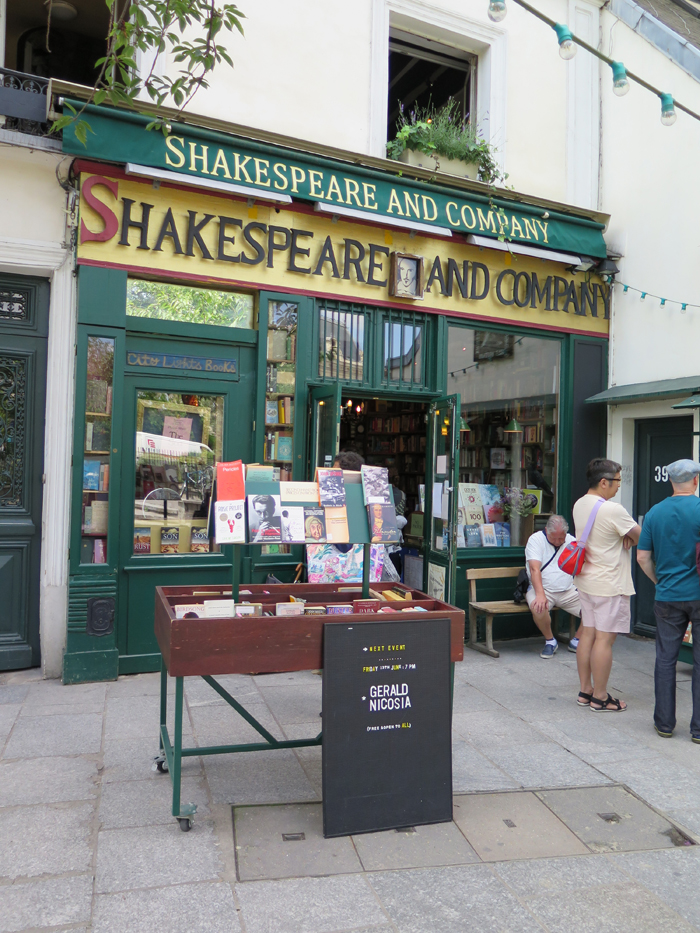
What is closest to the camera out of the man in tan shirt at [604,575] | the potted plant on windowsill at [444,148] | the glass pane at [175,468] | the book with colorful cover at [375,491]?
the book with colorful cover at [375,491]

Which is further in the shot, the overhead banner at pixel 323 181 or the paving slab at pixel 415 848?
the overhead banner at pixel 323 181

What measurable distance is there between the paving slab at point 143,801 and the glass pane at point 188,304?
383cm

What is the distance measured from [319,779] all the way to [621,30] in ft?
28.1

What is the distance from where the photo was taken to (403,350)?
7.51 m

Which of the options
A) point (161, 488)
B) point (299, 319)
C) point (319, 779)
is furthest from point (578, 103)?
point (319, 779)

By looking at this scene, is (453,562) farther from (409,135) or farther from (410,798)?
(409,135)

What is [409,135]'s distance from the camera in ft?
24.2

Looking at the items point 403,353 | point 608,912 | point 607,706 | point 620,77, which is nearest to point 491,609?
point 607,706

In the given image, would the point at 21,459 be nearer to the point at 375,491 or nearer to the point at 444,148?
the point at 375,491

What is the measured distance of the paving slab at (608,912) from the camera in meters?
2.91

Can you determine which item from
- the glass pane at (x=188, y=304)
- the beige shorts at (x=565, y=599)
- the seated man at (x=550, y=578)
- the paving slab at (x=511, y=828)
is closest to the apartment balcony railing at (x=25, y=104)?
the glass pane at (x=188, y=304)

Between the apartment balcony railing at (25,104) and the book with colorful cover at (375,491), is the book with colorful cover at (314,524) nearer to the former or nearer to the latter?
the book with colorful cover at (375,491)

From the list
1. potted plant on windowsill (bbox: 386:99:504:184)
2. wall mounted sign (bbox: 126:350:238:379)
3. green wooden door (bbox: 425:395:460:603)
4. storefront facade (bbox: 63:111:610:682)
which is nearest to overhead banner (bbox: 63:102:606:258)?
storefront facade (bbox: 63:111:610:682)

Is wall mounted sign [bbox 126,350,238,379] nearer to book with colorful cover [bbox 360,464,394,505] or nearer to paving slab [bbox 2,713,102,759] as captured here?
book with colorful cover [bbox 360,464,394,505]
